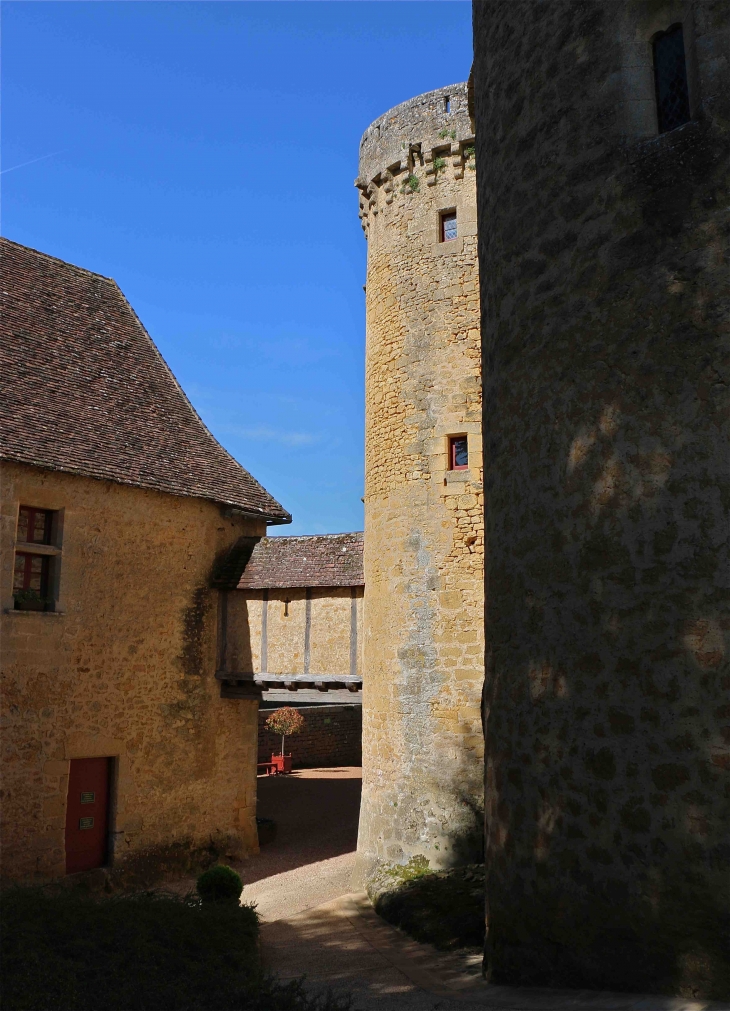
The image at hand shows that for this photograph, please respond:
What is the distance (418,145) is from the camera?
11508mm

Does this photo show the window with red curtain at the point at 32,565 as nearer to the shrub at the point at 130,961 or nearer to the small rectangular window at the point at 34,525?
the small rectangular window at the point at 34,525

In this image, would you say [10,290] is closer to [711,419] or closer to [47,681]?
[47,681]

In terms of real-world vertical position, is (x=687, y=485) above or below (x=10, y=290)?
below

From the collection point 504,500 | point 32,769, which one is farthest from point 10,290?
point 504,500

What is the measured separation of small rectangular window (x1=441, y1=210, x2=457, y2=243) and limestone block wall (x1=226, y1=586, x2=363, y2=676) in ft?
16.2

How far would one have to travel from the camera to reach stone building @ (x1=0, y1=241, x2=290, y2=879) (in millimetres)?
10039

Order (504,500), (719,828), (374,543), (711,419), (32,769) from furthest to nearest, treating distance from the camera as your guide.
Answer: (374,543) → (32,769) → (504,500) → (711,419) → (719,828)

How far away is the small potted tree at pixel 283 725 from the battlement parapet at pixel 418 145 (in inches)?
450

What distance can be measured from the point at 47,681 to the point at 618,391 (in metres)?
8.05

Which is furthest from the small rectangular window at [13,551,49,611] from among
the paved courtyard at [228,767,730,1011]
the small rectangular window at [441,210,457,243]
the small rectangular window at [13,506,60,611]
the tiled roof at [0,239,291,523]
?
the small rectangular window at [441,210,457,243]

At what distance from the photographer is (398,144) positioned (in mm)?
11703

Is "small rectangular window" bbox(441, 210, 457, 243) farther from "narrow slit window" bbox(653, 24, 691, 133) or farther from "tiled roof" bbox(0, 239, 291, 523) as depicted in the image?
"narrow slit window" bbox(653, 24, 691, 133)

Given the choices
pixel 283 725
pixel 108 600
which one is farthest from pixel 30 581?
pixel 283 725

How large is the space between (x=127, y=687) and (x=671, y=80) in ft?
30.3
